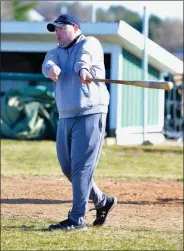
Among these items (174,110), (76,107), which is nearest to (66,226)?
(76,107)

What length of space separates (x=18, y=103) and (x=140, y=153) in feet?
12.0

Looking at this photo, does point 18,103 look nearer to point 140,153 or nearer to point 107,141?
point 107,141

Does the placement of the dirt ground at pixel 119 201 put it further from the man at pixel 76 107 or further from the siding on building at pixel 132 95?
the siding on building at pixel 132 95

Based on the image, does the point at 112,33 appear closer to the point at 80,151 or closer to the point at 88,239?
the point at 80,151

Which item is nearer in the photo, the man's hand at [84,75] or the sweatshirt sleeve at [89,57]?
the man's hand at [84,75]

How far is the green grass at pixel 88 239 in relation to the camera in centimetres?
753

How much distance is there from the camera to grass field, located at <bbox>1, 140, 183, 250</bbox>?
7.66 metres

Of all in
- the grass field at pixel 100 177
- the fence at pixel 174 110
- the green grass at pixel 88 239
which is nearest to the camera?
the green grass at pixel 88 239

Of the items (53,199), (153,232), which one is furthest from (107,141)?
(153,232)

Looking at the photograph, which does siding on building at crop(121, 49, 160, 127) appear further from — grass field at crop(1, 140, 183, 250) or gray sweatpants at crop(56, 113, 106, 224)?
gray sweatpants at crop(56, 113, 106, 224)

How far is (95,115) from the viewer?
27.0ft

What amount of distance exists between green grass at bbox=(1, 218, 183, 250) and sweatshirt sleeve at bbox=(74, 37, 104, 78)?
1551mm

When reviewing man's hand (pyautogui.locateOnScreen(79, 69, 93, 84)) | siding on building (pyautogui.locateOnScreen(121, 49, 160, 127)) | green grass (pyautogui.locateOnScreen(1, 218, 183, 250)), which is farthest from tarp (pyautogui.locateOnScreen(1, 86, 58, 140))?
man's hand (pyautogui.locateOnScreen(79, 69, 93, 84))

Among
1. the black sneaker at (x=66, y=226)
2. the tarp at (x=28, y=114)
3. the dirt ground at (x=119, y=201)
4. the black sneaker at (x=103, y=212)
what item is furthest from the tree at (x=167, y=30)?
the black sneaker at (x=66, y=226)
